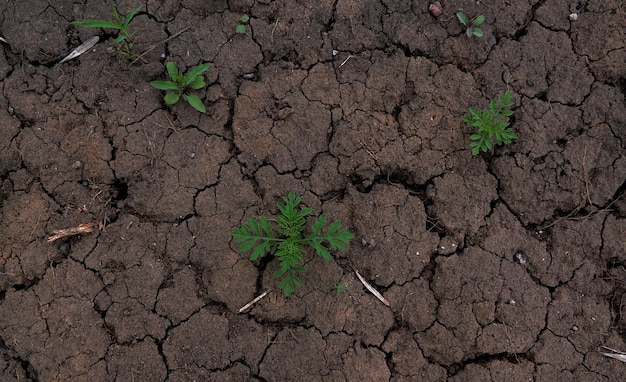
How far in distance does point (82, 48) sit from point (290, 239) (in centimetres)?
191

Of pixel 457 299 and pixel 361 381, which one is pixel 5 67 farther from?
pixel 457 299

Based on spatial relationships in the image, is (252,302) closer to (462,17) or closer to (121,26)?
(121,26)

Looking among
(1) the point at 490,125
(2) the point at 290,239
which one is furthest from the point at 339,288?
(1) the point at 490,125

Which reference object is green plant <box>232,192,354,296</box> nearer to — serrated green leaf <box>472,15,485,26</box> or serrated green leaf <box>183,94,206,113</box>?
serrated green leaf <box>183,94,206,113</box>

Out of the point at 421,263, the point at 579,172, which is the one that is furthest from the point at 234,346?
the point at 579,172

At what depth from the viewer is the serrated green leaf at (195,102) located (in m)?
3.19

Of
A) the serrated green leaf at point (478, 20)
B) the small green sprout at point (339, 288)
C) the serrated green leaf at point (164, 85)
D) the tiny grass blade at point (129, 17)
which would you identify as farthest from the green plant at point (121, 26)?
the serrated green leaf at point (478, 20)

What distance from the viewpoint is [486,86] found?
11.0 ft

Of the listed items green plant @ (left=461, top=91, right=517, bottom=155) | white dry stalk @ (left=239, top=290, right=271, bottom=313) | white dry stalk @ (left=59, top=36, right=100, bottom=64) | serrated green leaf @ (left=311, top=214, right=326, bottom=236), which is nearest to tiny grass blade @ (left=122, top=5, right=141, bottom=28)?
white dry stalk @ (left=59, top=36, right=100, bottom=64)

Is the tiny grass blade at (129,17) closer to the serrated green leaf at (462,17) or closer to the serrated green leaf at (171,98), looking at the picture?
the serrated green leaf at (171,98)

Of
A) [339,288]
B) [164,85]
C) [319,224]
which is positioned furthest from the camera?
[164,85]

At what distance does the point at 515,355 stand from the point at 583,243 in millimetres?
848

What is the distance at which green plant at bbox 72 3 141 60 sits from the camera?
3.09 meters

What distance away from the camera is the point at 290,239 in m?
2.98
